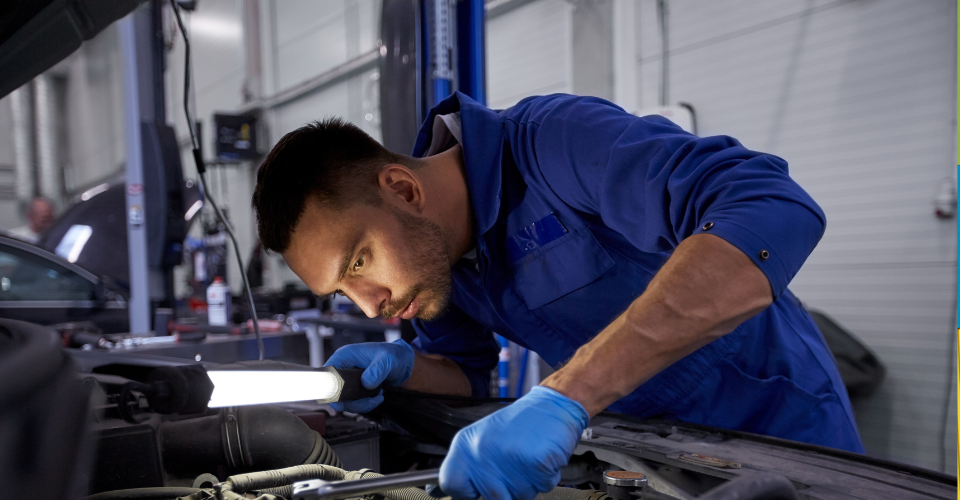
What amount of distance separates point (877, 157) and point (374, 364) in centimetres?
304

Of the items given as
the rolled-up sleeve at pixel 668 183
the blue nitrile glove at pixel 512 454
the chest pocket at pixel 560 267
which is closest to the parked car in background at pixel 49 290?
the chest pocket at pixel 560 267

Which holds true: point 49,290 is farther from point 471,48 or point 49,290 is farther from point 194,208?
point 471,48

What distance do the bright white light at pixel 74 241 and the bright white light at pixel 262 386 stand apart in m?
3.88

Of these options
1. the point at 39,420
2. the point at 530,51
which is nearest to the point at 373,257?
the point at 39,420

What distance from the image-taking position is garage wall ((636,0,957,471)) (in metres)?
2.91

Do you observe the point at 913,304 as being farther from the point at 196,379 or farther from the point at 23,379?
the point at 23,379

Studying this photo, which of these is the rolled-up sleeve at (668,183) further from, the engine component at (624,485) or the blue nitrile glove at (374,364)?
the blue nitrile glove at (374,364)

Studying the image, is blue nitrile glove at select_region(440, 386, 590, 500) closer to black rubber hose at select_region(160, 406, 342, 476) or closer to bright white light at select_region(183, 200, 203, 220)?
black rubber hose at select_region(160, 406, 342, 476)

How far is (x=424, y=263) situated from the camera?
1.15m

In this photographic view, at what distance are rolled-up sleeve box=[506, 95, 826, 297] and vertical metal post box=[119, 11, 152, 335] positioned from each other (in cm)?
284

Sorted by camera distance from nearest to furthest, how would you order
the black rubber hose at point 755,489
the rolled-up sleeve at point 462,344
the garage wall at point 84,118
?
the black rubber hose at point 755,489, the rolled-up sleeve at point 462,344, the garage wall at point 84,118

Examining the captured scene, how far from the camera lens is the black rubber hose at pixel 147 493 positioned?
733 millimetres

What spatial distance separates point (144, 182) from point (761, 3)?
3.58 meters

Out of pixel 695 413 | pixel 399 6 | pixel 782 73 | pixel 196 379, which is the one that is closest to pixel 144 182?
pixel 399 6
